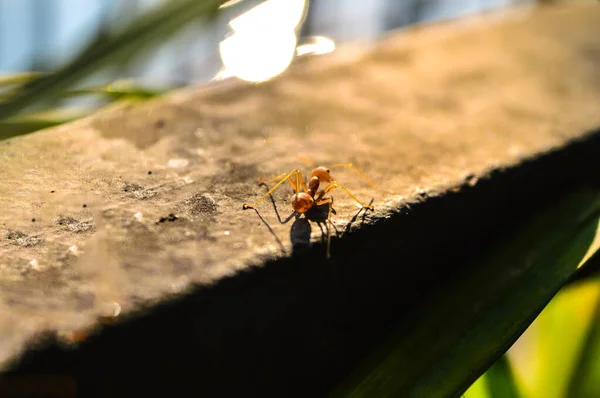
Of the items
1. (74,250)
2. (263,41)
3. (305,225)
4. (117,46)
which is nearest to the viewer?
(117,46)

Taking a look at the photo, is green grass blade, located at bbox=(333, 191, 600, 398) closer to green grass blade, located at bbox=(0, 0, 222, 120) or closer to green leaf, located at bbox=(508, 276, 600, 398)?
green leaf, located at bbox=(508, 276, 600, 398)

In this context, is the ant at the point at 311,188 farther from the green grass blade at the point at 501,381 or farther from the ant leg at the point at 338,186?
the green grass blade at the point at 501,381

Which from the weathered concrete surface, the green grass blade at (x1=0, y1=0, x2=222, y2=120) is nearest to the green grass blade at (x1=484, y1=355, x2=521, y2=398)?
the weathered concrete surface

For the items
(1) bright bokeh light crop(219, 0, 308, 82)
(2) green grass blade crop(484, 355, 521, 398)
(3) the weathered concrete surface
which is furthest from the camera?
(2) green grass blade crop(484, 355, 521, 398)

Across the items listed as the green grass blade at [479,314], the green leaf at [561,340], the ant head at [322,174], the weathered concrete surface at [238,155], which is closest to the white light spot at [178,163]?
the weathered concrete surface at [238,155]

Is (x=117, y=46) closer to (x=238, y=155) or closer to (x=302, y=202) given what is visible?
(x=302, y=202)

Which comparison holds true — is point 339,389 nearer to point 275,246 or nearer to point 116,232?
point 275,246

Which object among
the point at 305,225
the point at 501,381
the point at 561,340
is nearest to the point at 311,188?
the point at 305,225
